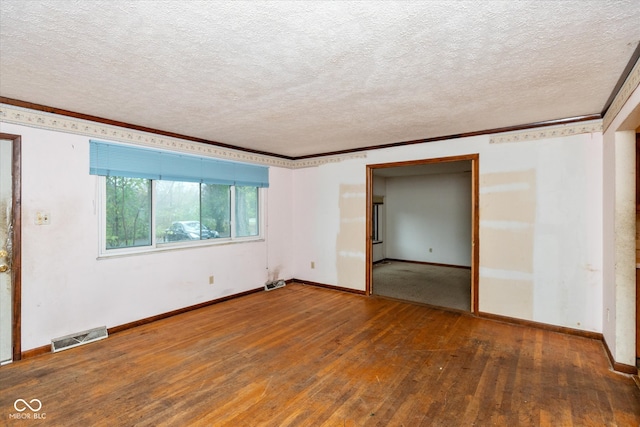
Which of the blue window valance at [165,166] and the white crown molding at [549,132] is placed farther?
the blue window valance at [165,166]

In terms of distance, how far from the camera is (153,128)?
3768 millimetres

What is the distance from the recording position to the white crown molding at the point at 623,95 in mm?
2100

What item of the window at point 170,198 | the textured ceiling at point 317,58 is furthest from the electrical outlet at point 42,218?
the textured ceiling at point 317,58

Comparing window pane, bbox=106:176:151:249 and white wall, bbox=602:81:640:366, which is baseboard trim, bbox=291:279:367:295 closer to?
window pane, bbox=106:176:151:249

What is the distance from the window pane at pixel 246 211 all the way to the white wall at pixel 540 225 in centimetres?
261

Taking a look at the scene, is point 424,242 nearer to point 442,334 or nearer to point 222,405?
point 442,334

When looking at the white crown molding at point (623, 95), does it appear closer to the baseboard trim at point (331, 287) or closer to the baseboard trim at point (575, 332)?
the baseboard trim at point (575, 332)

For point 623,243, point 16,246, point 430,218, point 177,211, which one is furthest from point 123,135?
point 430,218

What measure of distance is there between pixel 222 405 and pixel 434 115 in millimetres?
3289

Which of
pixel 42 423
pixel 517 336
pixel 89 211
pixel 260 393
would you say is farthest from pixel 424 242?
pixel 42 423

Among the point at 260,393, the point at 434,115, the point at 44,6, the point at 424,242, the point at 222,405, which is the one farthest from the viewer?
the point at 424,242

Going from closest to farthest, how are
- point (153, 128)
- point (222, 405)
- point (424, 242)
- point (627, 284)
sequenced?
point (222, 405) → point (627, 284) → point (153, 128) → point (424, 242)

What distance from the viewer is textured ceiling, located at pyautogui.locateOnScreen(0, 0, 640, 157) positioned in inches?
61.1

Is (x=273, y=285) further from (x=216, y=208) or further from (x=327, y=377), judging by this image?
(x=327, y=377)
